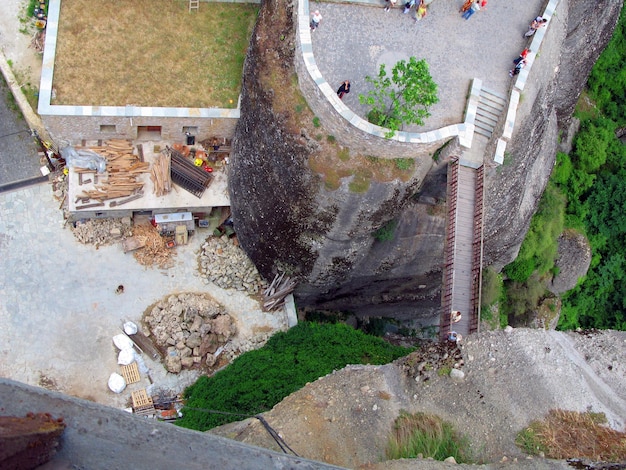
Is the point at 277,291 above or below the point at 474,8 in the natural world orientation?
below

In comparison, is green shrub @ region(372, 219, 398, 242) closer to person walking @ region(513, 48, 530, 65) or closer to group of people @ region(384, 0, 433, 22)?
person walking @ region(513, 48, 530, 65)

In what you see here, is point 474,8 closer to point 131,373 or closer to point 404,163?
point 404,163

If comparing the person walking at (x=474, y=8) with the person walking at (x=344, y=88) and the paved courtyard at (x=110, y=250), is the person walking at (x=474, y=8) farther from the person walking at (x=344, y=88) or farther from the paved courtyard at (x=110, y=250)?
the person walking at (x=344, y=88)

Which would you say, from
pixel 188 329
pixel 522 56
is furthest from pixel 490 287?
pixel 188 329

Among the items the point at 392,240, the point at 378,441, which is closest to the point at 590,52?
the point at 392,240

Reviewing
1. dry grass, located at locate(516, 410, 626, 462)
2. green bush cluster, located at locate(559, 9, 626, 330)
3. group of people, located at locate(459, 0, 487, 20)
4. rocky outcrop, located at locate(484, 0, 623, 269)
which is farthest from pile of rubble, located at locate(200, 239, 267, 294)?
green bush cluster, located at locate(559, 9, 626, 330)

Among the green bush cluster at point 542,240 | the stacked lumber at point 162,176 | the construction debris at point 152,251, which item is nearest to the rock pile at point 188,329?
the construction debris at point 152,251
